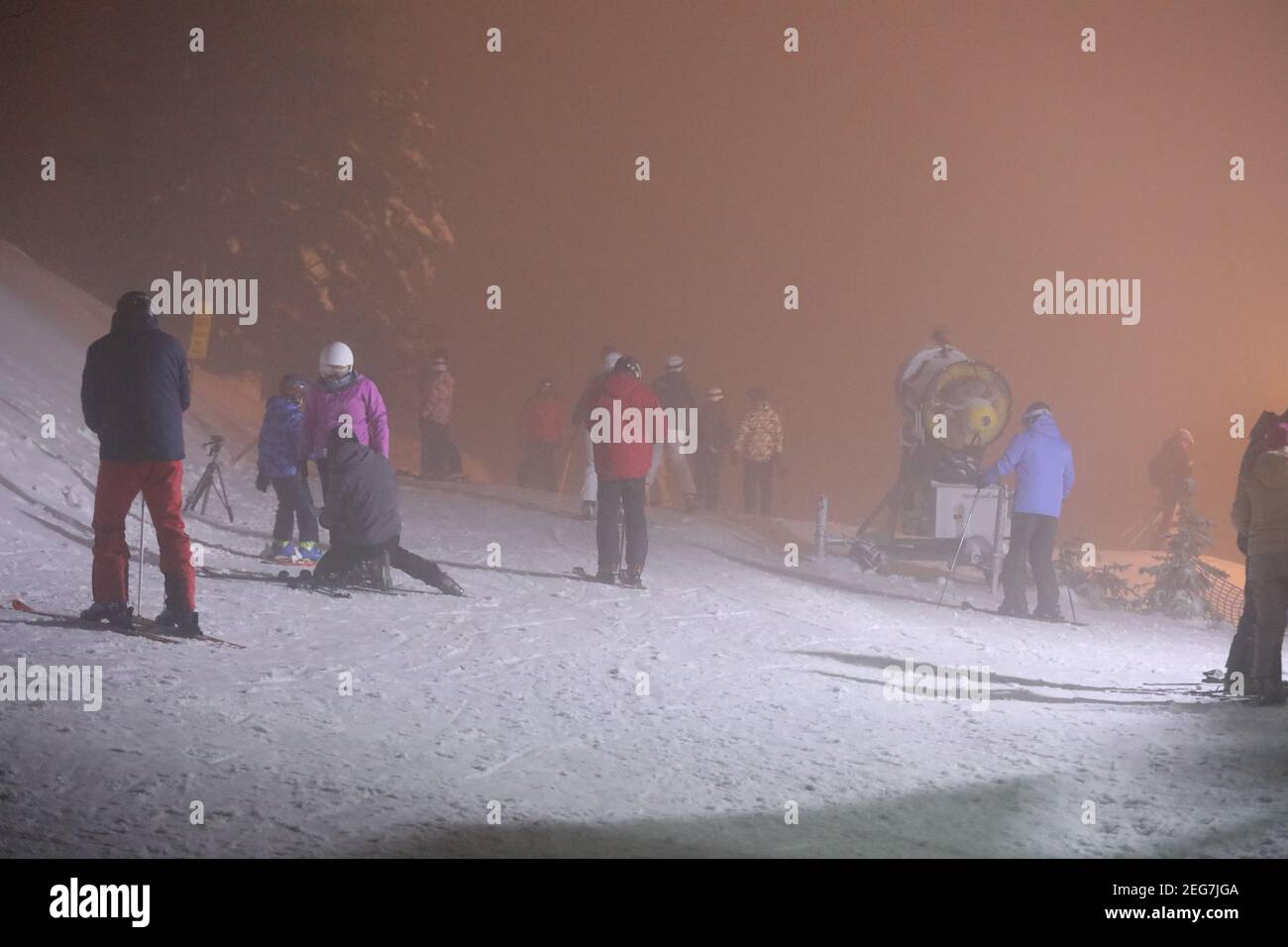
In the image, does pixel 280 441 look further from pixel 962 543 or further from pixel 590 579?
pixel 962 543

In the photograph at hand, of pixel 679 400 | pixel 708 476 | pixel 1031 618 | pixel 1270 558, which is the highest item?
pixel 679 400

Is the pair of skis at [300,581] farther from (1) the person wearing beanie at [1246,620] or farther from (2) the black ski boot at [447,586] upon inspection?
(1) the person wearing beanie at [1246,620]

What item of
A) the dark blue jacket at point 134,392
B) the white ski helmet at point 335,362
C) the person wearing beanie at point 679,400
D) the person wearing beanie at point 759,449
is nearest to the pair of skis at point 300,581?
the white ski helmet at point 335,362

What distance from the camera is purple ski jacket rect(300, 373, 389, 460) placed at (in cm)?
1004

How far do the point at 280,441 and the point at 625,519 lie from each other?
3.28 metres

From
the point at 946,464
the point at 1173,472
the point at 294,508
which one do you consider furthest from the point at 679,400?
the point at 1173,472

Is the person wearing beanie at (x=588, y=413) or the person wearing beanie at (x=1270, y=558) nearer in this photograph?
the person wearing beanie at (x=1270, y=558)

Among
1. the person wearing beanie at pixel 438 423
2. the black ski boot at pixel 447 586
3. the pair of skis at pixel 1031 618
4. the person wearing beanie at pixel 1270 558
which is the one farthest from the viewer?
the person wearing beanie at pixel 438 423

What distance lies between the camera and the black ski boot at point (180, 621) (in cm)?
784

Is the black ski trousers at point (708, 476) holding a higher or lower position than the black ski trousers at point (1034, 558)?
higher

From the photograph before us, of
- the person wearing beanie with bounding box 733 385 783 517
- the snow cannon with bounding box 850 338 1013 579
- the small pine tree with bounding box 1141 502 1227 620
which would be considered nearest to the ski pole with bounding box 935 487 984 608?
the snow cannon with bounding box 850 338 1013 579

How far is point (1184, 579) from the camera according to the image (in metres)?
15.0

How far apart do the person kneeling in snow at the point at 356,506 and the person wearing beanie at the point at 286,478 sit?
Answer: 5.14 ft
